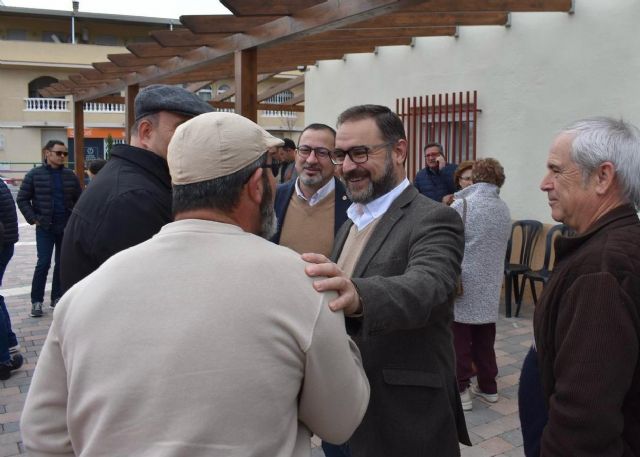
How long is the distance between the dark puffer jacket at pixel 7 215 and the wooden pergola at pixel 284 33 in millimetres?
2188

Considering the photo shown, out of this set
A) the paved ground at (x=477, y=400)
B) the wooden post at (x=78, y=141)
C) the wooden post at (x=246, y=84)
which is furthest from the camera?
the wooden post at (x=78, y=141)

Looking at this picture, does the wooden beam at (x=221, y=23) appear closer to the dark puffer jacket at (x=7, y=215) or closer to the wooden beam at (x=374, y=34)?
the wooden beam at (x=374, y=34)

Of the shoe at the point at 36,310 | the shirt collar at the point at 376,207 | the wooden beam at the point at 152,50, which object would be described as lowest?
the shoe at the point at 36,310

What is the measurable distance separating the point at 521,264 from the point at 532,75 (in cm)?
221

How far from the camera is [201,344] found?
1.14 m

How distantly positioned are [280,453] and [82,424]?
41 centimetres

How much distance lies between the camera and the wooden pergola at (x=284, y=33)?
529 centimetres

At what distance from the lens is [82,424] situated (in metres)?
1.23

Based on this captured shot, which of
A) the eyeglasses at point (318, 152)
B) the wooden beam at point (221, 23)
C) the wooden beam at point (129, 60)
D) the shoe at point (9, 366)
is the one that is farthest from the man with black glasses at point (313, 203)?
the wooden beam at point (129, 60)

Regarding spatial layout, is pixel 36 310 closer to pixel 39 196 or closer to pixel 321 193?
pixel 39 196

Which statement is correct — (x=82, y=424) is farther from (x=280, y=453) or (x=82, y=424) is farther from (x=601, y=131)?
(x=601, y=131)

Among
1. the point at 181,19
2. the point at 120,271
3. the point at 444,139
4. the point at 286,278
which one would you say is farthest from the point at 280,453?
the point at 444,139

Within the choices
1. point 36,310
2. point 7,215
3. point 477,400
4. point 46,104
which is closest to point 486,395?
point 477,400

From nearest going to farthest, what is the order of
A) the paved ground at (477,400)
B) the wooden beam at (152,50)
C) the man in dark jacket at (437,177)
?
the paved ground at (477,400) → the man in dark jacket at (437,177) → the wooden beam at (152,50)
